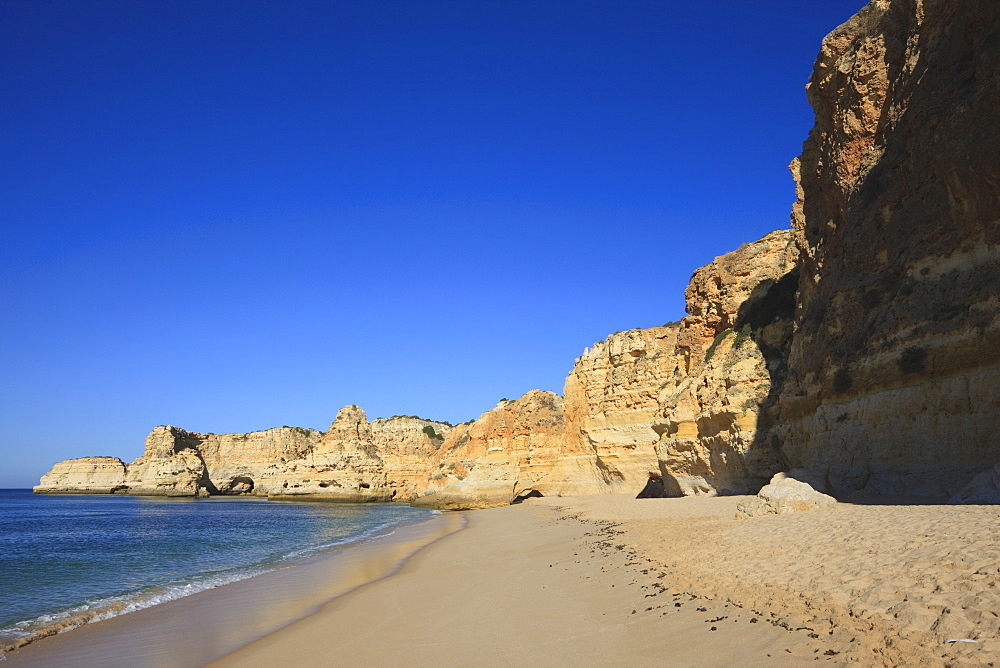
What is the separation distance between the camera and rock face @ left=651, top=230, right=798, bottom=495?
21688 millimetres

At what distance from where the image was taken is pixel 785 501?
1181 centimetres

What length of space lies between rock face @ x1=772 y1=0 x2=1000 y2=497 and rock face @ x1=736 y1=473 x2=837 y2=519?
1.77 metres

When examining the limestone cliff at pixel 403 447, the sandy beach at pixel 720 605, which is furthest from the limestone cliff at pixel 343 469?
the sandy beach at pixel 720 605

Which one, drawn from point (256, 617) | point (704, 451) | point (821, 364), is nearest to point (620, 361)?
point (704, 451)

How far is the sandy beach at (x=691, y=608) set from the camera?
4.78 m

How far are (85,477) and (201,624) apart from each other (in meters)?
126

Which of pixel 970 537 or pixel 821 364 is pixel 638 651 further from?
pixel 821 364

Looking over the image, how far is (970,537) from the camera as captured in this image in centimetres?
641

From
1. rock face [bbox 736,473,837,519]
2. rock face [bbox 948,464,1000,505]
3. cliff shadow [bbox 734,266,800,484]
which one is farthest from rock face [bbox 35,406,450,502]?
rock face [bbox 948,464,1000,505]

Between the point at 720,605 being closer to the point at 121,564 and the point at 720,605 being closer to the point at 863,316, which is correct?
the point at 863,316

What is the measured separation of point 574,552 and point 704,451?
1284 centimetres

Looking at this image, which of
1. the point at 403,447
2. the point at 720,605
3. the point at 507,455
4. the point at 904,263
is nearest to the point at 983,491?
the point at 720,605

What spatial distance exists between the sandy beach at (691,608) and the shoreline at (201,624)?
62 mm

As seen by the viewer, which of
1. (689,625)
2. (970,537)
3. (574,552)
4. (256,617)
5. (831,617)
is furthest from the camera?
(574,552)
